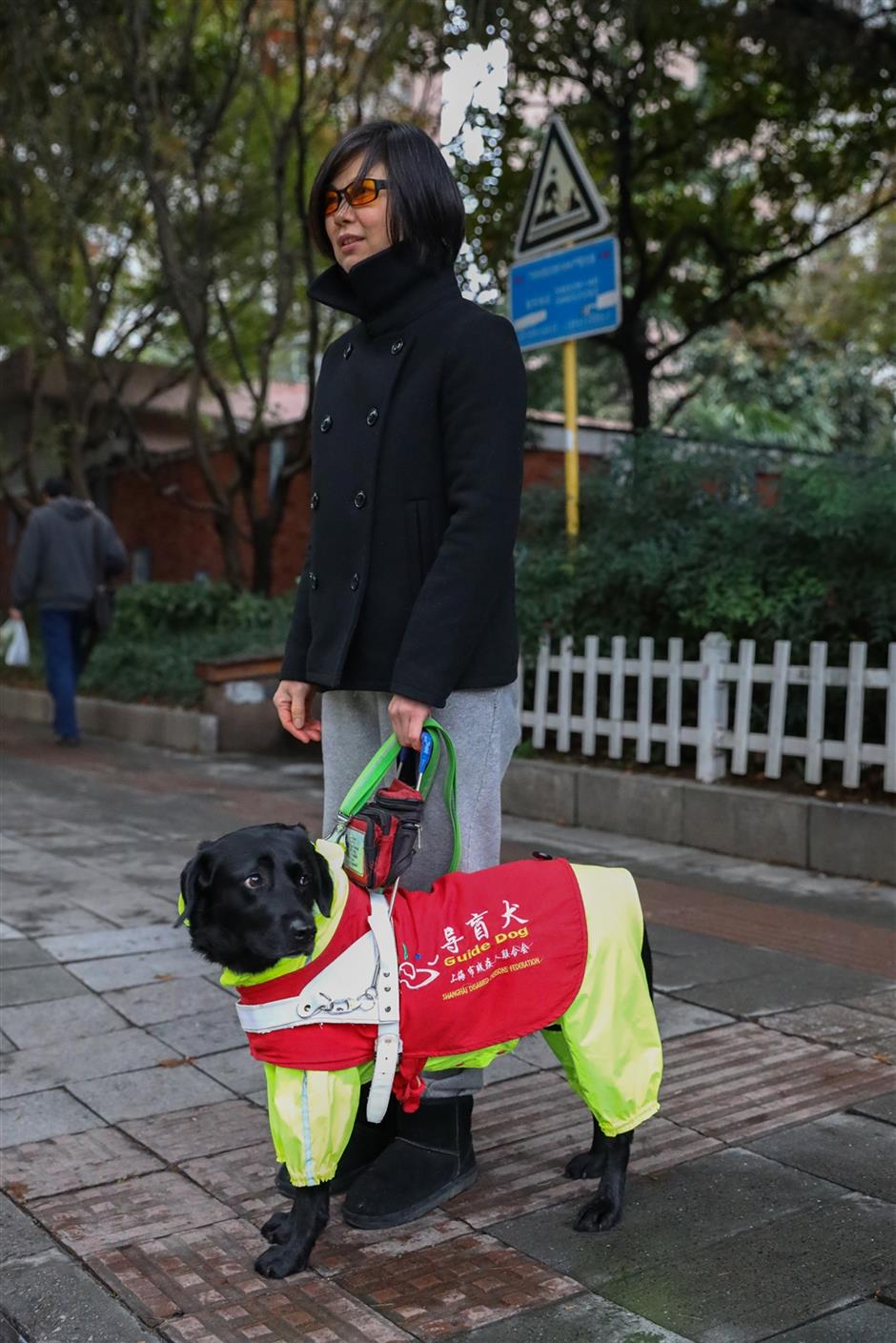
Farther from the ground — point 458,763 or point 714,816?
point 458,763

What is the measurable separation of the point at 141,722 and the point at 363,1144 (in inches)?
336

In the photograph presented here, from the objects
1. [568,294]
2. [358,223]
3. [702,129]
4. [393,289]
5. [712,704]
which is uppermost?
[702,129]

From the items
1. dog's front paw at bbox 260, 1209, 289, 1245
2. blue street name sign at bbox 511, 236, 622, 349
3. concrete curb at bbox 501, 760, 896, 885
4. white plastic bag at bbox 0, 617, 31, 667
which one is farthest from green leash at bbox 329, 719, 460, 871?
white plastic bag at bbox 0, 617, 31, 667

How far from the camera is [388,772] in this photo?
2900 mm

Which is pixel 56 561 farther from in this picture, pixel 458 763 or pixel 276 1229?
pixel 276 1229

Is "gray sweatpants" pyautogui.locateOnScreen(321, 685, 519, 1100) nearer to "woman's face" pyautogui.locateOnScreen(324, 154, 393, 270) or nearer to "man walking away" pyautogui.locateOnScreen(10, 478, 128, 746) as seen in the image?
"woman's face" pyautogui.locateOnScreen(324, 154, 393, 270)

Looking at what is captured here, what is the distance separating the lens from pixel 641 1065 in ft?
9.10

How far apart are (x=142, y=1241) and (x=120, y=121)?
44.5 feet

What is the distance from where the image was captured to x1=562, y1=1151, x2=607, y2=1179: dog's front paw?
3004mm

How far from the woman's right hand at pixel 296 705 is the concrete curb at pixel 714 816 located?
3.57 m

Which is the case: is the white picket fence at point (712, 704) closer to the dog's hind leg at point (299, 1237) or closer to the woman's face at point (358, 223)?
the woman's face at point (358, 223)

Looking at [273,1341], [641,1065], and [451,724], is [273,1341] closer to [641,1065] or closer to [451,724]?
[641,1065]

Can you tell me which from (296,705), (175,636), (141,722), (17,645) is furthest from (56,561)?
(296,705)

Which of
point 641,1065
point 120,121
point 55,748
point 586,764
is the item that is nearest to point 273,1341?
point 641,1065
